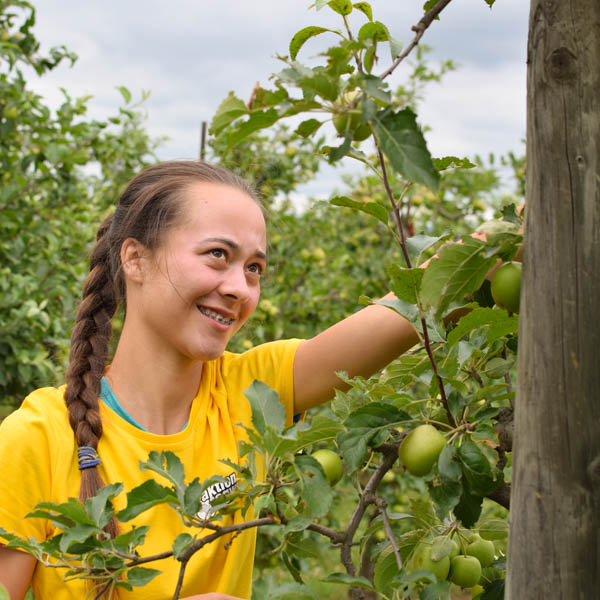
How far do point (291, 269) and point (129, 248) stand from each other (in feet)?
9.32

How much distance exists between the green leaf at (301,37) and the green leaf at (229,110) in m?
0.12

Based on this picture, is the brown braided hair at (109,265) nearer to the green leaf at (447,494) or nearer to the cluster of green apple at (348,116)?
the green leaf at (447,494)

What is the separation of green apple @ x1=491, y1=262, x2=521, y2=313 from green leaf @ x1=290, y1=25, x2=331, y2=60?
0.32m

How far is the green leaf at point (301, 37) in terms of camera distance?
788 mm

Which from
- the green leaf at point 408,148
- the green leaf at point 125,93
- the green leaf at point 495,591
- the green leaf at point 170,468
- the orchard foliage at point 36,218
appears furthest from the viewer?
the green leaf at point 125,93

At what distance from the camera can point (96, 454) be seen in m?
1.40

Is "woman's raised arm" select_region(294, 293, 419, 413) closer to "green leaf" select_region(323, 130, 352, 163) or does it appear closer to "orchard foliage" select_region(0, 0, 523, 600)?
"orchard foliage" select_region(0, 0, 523, 600)

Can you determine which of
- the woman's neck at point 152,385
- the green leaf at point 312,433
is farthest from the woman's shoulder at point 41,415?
the green leaf at point 312,433

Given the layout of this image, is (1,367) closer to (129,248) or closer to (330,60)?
(129,248)

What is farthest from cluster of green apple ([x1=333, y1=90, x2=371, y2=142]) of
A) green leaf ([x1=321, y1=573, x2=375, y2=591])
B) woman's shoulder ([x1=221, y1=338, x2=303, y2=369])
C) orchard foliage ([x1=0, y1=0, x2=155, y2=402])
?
orchard foliage ([x1=0, y1=0, x2=155, y2=402])

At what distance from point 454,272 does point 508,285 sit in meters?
0.07

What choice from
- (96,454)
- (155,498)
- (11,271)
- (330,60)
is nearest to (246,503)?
(155,498)

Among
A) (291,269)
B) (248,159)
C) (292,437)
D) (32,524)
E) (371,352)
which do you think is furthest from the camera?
(291,269)

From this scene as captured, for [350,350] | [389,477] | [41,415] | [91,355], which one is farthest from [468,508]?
[389,477]
